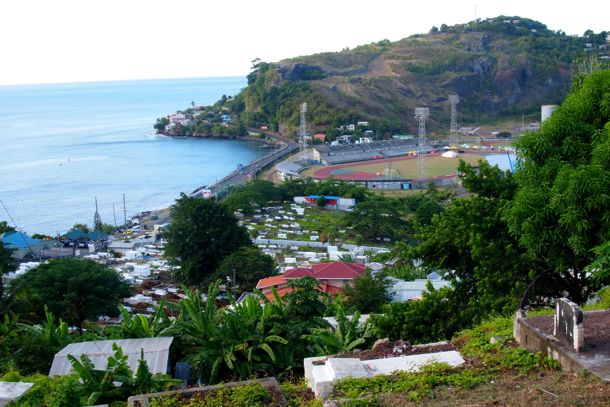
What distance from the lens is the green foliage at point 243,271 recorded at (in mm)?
16922

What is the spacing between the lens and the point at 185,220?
1878cm

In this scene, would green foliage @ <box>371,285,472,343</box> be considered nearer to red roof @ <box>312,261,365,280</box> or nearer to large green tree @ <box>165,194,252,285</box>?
red roof @ <box>312,261,365,280</box>

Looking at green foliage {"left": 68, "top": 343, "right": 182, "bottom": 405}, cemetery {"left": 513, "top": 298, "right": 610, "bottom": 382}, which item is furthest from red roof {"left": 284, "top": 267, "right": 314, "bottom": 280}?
cemetery {"left": 513, "top": 298, "right": 610, "bottom": 382}

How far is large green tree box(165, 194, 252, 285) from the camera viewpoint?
61.2 ft

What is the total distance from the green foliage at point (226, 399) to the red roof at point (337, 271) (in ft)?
36.8

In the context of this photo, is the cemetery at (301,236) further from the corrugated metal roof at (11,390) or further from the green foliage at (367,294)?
the corrugated metal roof at (11,390)

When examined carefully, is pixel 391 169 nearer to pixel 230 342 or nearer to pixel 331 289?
pixel 331 289

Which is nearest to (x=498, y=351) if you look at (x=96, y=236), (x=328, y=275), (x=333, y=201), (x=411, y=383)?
(x=411, y=383)

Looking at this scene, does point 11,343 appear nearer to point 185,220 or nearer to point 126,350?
point 126,350

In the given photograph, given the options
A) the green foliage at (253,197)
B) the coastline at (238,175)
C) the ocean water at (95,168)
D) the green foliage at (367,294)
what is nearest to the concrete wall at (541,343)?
the green foliage at (367,294)

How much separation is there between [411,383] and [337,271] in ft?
38.2

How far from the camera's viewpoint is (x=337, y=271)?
15.9 meters

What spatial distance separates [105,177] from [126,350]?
4336cm

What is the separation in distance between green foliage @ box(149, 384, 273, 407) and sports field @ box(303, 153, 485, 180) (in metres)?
36.4
